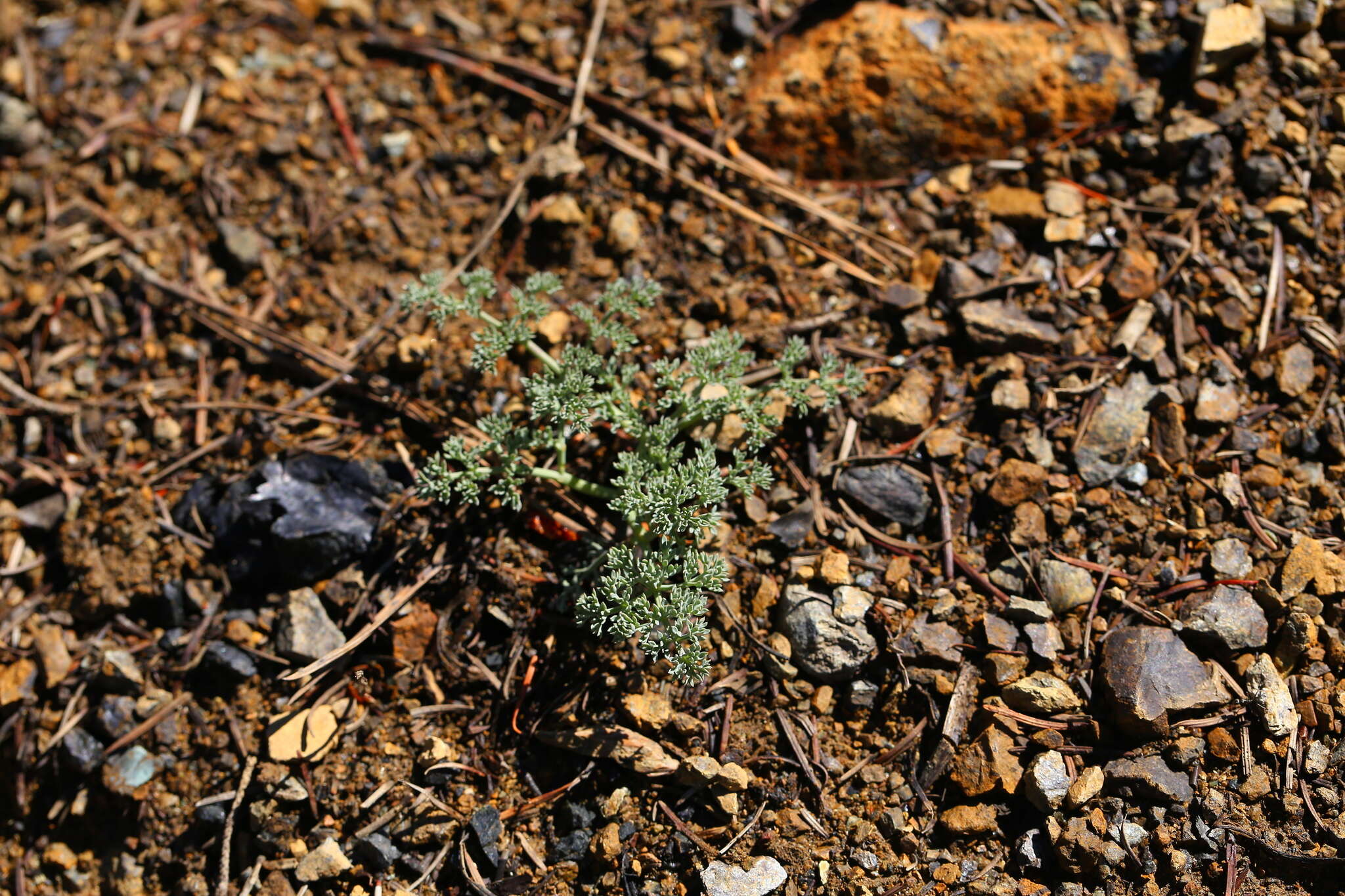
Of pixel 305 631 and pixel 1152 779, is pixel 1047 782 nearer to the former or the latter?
pixel 1152 779

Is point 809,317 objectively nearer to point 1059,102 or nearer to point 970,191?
point 970,191

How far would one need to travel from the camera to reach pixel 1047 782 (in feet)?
9.30

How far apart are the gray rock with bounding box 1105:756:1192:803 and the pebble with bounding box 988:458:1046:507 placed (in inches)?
37.4

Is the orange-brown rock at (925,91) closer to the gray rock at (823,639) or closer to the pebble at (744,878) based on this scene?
the gray rock at (823,639)

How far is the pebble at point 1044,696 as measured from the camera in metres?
2.96

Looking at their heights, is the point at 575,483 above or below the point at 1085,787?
above

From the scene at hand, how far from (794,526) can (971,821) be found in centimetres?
115

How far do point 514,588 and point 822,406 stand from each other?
4.51 feet

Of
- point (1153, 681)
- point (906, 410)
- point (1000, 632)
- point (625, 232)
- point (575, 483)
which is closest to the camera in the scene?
point (1153, 681)

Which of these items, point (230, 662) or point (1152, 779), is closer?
point (1152, 779)

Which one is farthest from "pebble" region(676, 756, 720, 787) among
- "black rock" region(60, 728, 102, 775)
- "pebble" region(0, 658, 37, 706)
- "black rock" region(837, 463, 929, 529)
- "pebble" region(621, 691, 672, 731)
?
"pebble" region(0, 658, 37, 706)

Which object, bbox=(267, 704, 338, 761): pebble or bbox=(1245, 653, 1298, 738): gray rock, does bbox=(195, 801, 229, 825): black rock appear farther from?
bbox=(1245, 653, 1298, 738): gray rock

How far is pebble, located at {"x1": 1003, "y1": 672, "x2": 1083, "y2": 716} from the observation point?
2.96 meters

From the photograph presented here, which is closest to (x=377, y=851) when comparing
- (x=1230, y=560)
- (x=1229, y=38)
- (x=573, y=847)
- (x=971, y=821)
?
Result: (x=573, y=847)
